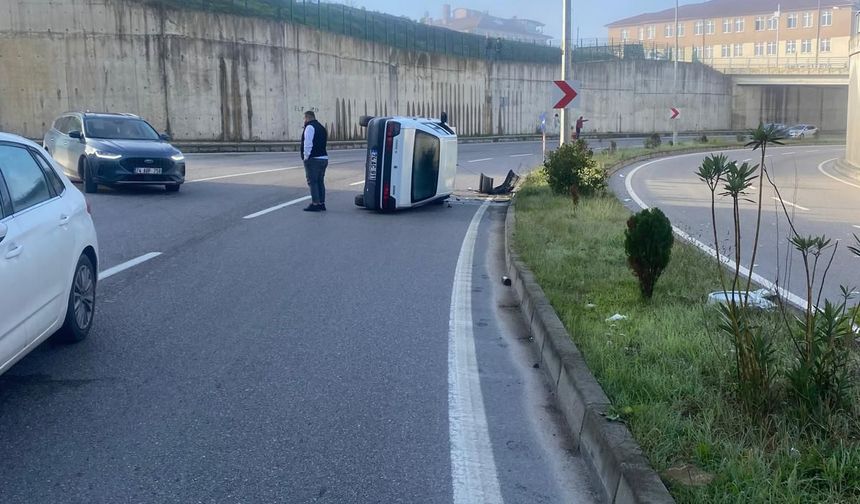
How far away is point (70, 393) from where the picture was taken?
18.3 feet

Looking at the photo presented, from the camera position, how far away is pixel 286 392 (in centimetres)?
570

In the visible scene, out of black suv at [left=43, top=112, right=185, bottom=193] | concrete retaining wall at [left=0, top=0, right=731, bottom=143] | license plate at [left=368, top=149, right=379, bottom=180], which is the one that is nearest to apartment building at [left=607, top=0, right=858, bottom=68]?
concrete retaining wall at [left=0, top=0, right=731, bottom=143]

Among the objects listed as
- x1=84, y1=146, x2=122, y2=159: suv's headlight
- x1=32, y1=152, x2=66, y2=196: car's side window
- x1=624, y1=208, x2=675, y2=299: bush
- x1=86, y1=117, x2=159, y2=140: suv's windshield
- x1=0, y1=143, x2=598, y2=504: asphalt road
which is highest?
x1=86, y1=117, x2=159, y2=140: suv's windshield

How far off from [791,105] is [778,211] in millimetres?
68856

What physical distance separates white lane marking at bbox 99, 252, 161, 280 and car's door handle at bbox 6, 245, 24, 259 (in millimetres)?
4079

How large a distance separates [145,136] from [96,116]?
1067 mm

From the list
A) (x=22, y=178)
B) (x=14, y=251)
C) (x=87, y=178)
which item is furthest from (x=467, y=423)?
(x=87, y=178)

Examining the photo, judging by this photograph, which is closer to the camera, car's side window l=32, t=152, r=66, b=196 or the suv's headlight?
car's side window l=32, t=152, r=66, b=196

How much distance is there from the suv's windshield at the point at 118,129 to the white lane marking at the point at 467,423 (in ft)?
38.8

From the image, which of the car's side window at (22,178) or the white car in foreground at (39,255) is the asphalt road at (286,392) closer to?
the white car in foreground at (39,255)

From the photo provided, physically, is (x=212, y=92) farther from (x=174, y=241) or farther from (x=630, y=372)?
(x=630, y=372)

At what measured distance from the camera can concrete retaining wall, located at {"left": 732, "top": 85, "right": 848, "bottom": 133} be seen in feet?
257

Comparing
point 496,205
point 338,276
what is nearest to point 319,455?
point 338,276

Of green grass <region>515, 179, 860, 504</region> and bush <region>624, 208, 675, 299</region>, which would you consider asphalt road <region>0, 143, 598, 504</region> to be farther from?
bush <region>624, 208, 675, 299</region>
